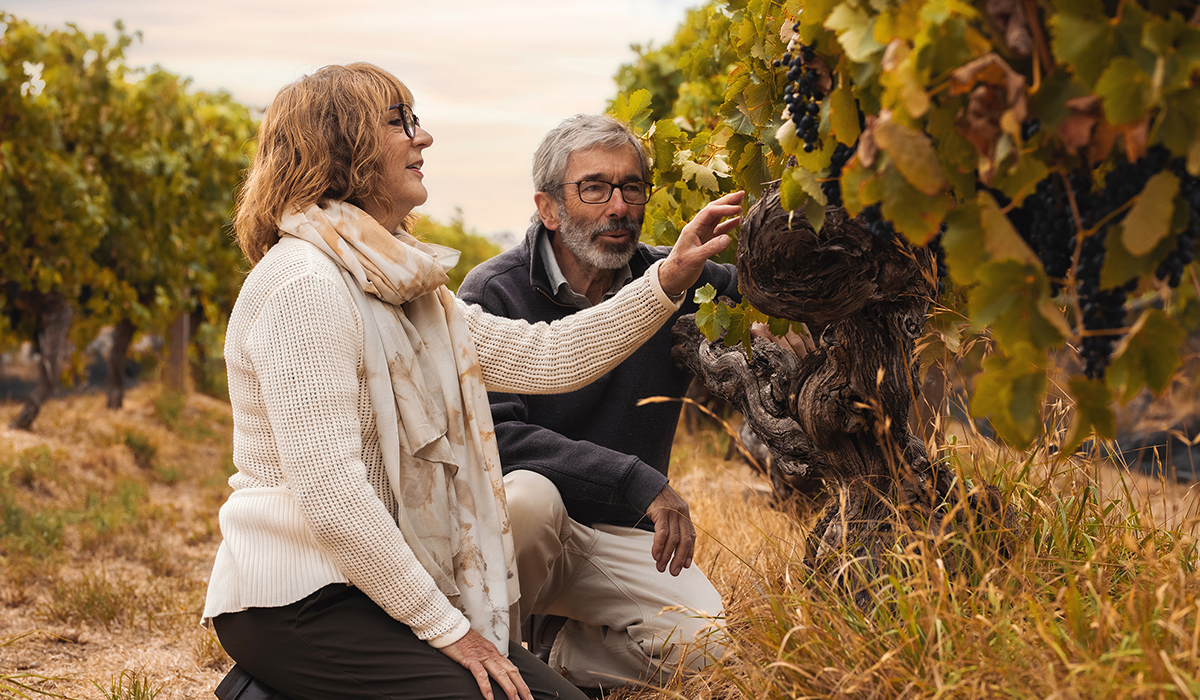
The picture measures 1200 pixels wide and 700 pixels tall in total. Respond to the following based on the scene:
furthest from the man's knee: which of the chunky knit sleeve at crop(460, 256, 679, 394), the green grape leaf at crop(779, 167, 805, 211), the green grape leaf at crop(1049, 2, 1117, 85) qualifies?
the green grape leaf at crop(1049, 2, 1117, 85)

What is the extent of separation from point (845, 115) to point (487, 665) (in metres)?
1.38

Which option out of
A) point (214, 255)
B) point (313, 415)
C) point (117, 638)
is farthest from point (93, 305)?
point (313, 415)

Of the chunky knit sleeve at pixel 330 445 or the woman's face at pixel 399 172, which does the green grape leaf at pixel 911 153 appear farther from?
the woman's face at pixel 399 172

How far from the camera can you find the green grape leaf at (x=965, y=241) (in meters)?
1.27

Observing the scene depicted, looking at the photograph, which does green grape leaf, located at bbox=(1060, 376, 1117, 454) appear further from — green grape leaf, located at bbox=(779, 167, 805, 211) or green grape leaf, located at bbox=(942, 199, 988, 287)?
green grape leaf, located at bbox=(779, 167, 805, 211)

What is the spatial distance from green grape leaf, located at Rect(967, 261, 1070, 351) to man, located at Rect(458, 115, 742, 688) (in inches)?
66.2

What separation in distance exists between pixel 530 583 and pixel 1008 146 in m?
2.14

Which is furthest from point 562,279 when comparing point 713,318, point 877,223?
point 877,223

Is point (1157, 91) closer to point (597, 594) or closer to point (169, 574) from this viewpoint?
point (597, 594)

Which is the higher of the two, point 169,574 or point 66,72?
point 66,72

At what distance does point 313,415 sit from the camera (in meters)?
2.00

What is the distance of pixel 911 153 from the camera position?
1235 millimetres

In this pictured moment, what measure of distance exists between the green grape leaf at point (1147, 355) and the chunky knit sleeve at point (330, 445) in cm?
143

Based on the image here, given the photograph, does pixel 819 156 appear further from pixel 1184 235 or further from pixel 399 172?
pixel 399 172
